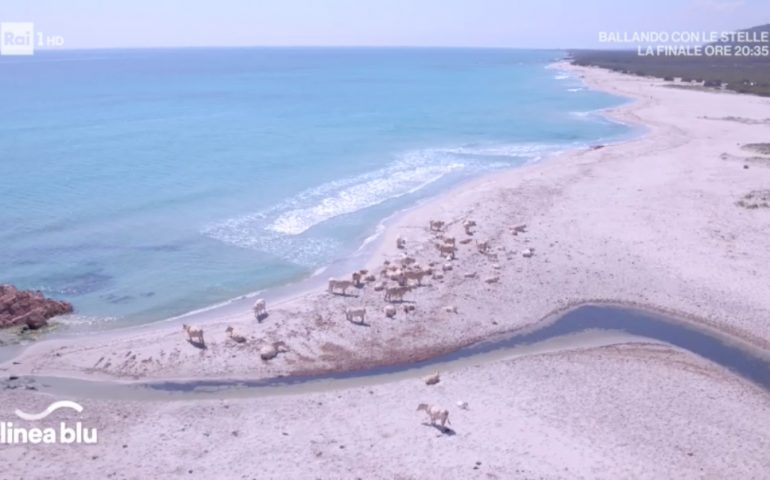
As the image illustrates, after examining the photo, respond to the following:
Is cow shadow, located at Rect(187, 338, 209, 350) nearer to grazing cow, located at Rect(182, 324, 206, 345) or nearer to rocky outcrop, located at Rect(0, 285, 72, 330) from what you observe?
grazing cow, located at Rect(182, 324, 206, 345)

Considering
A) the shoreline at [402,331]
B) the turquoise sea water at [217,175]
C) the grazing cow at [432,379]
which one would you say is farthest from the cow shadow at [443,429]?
the turquoise sea water at [217,175]

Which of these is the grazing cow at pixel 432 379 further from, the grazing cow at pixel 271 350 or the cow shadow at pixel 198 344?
the cow shadow at pixel 198 344

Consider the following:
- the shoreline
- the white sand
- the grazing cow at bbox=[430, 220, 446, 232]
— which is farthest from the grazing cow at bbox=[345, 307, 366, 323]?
the grazing cow at bbox=[430, 220, 446, 232]

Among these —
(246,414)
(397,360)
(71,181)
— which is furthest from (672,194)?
(71,181)

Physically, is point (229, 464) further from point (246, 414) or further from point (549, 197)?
point (549, 197)

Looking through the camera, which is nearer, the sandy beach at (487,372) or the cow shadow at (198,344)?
the sandy beach at (487,372)

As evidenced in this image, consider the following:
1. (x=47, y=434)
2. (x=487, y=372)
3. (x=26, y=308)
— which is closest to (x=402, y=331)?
(x=487, y=372)

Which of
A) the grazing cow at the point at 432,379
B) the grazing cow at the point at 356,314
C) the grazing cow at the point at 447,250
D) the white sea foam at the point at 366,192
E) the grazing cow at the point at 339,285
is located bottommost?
the grazing cow at the point at 432,379

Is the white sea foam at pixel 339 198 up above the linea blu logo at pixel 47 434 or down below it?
above
